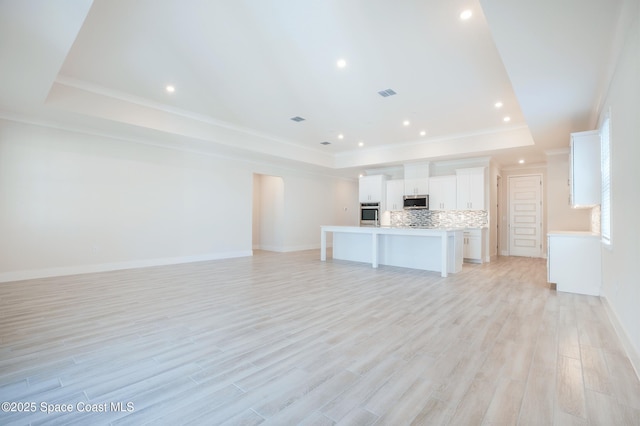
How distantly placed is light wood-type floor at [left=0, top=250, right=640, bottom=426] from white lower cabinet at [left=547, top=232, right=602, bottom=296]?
32 cm

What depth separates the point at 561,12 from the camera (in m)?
2.37

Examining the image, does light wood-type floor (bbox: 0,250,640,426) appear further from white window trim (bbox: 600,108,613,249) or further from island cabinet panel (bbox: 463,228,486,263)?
island cabinet panel (bbox: 463,228,486,263)

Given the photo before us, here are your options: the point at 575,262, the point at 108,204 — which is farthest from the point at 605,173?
the point at 108,204

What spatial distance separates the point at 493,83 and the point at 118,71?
5655 millimetres

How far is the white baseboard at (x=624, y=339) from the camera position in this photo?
222cm

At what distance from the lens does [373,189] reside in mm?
9531

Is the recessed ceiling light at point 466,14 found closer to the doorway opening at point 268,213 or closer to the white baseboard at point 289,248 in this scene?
the doorway opening at point 268,213

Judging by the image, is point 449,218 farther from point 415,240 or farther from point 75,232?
point 75,232

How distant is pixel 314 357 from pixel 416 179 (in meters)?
7.32

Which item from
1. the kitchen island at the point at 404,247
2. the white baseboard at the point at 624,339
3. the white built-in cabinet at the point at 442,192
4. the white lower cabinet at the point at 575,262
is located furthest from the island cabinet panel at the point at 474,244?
the white baseboard at the point at 624,339

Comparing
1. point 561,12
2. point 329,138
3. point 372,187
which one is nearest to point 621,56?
point 561,12

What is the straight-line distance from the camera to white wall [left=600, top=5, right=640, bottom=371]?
2270mm

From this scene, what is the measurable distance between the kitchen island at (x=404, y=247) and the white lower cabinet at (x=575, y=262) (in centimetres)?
159

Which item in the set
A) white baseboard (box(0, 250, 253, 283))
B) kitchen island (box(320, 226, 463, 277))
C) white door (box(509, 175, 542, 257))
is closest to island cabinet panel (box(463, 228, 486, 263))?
kitchen island (box(320, 226, 463, 277))
